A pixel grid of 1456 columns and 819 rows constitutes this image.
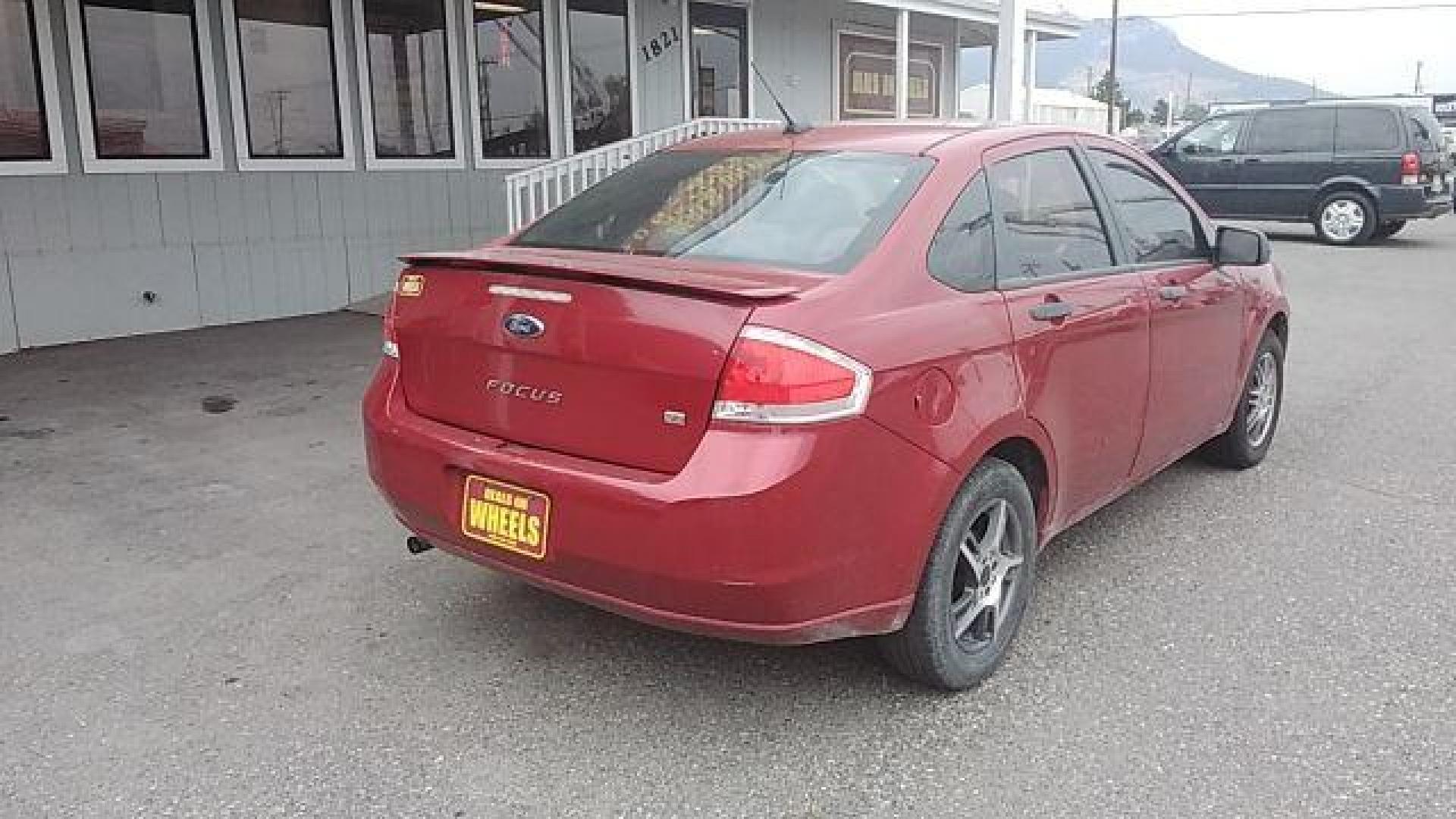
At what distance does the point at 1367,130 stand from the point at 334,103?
1306 centimetres

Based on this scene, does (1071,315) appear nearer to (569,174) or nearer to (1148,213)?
(1148,213)

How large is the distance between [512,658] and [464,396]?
2.70 ft

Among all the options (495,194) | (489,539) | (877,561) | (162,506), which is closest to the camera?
(877,561)

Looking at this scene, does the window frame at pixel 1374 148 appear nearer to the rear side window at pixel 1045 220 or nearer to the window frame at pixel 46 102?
the rear side window at pixel 1045 220

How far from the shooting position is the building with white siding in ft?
26.1

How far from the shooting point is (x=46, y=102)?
781 centimetres

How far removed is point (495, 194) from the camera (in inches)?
418

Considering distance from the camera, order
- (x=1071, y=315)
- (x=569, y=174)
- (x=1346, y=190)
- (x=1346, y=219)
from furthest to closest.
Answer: (x=1346, y=219), (x=1346, y=190), (x=569, y=174), (x=1071, y=315)

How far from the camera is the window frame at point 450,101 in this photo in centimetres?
934

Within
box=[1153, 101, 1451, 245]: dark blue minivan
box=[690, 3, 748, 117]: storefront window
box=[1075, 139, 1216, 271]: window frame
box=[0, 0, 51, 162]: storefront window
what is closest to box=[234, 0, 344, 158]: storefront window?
box=[0, 0, 51, 162]: storefront window

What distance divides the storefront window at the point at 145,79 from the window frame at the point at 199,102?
0.08 ft

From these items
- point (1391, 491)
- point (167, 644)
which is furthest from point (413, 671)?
point (1391, 491)

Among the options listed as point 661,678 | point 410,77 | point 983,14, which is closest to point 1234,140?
point 983,14

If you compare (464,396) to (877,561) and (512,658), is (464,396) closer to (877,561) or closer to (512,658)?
(512,658)
